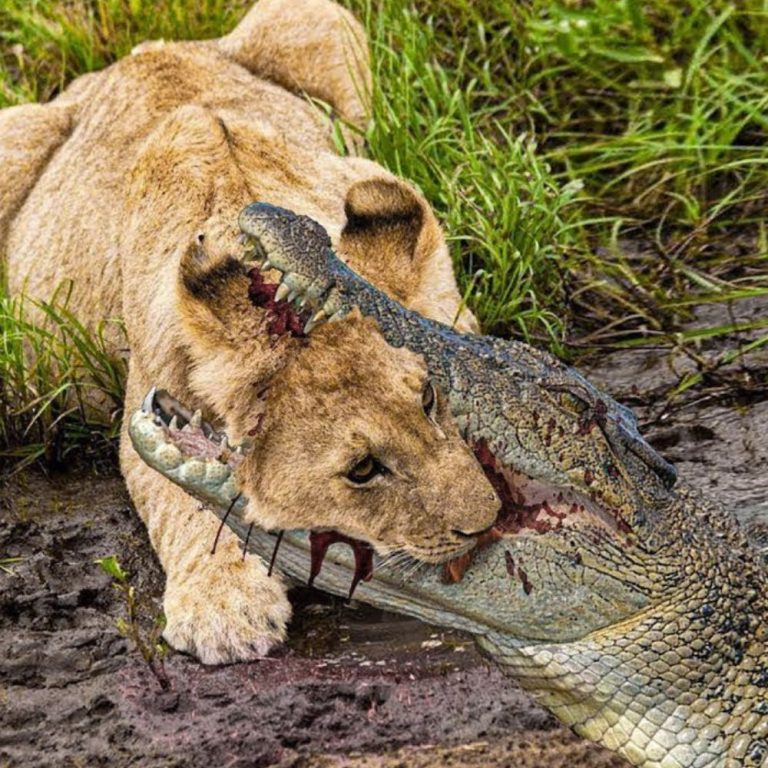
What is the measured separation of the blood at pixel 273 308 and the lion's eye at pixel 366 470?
0.94 ft

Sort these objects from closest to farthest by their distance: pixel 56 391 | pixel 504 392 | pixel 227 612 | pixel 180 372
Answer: pixel 504 392, pixel 227 612, pixel 180 372, pixel 56 391

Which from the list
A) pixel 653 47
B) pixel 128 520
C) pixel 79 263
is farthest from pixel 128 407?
pixel 653 47

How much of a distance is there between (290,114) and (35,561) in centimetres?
195

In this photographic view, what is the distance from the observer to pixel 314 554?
326 centimetres

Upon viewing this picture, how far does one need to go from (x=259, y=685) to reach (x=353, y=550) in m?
0.53

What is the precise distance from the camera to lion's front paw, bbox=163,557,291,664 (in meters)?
3.69

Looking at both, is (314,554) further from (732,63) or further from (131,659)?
(732,63)

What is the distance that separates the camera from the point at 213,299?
347cm

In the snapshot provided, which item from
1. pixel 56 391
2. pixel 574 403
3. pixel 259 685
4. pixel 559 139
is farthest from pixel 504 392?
pixel 559 139

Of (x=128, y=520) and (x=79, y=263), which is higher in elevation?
(x=79, y=263)

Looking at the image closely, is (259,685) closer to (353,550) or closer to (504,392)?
(353,550)

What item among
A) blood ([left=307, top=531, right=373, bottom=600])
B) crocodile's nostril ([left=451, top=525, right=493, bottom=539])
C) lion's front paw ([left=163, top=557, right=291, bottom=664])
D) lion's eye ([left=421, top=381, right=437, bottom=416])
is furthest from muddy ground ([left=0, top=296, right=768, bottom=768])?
lion's eye ([left=421, top=381, right=437, bottom=416])

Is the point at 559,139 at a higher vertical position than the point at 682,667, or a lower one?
lower

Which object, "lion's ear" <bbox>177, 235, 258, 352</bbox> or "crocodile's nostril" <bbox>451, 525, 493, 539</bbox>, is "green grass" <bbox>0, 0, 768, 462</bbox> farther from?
"crocodile's nostril" <bbox>451, 525, 493, 539</bbox>
